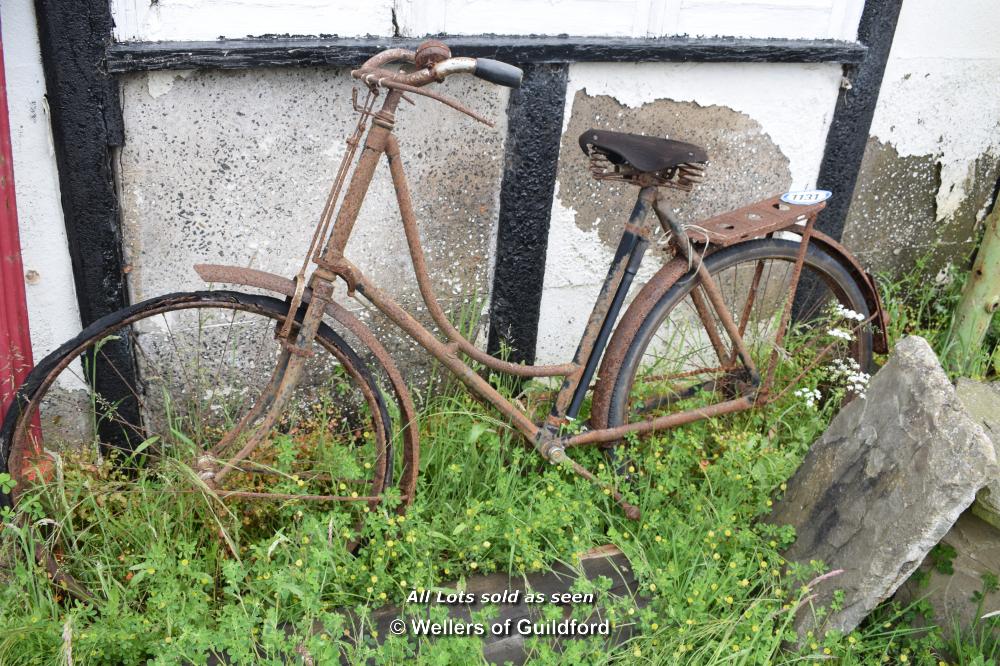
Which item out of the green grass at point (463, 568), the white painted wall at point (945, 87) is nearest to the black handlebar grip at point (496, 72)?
the green grass at point (463, 568)

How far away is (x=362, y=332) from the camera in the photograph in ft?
8.42

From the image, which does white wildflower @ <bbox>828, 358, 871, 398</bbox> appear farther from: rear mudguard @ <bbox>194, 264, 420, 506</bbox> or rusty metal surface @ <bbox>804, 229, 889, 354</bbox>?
rear mudguard @ <bbox>194, 264, 420, 506</bbox>

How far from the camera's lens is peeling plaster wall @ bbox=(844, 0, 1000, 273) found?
3.77m

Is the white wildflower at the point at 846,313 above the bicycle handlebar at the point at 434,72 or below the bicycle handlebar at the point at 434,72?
below

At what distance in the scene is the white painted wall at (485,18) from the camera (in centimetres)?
260

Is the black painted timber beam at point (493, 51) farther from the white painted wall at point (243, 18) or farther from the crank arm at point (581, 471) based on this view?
the crank arm at point (581, 471)

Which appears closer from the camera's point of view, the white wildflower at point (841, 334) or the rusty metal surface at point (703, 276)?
the rusty metal surface at point (703, 276)

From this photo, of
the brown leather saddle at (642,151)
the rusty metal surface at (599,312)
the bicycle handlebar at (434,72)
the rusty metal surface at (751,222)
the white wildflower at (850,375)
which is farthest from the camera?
the white wildflower at (850,375)

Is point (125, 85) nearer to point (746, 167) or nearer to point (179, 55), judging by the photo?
point (179, 55)

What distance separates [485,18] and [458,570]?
71.0 inches

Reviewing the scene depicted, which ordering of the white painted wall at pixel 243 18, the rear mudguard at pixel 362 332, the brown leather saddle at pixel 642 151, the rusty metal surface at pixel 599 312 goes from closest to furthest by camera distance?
the rear mudguard at pixel 362 332 → the white painted wall at pixel 243 18 → the brown leather saddle at pixel 642 151 → the rusty metal surface at pixel 599 312

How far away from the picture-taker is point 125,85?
2.60 meters

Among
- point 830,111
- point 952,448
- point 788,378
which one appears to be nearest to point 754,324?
point 788,378

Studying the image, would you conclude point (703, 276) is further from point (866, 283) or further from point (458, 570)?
point (458, 570)
